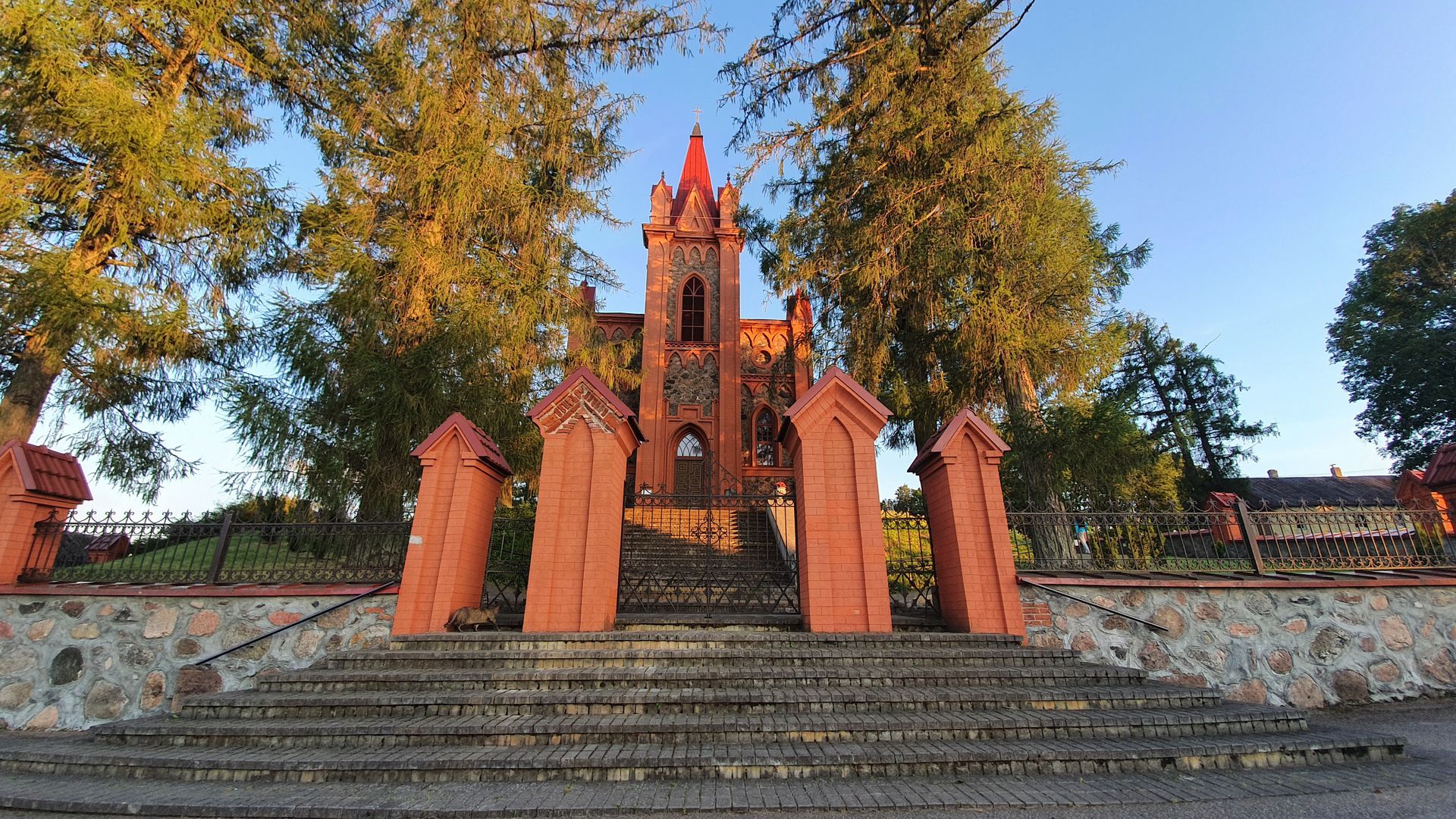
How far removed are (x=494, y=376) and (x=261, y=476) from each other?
3.61m

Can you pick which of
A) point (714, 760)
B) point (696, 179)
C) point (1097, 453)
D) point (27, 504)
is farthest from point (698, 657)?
point (696, 179)

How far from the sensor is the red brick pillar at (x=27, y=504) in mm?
6977

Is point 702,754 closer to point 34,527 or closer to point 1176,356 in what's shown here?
point 34,527

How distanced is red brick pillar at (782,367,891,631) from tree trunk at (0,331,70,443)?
32.9 ft

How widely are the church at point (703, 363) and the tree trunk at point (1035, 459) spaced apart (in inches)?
354

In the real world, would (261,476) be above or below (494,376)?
below

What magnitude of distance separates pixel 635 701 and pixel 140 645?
639 cm

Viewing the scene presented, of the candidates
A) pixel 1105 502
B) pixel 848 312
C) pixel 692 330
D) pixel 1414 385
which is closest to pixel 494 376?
pixel 848 312

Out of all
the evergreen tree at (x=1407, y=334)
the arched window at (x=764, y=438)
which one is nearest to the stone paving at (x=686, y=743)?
the arched window at (x=764, y=438)

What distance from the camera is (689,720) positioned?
177 inches

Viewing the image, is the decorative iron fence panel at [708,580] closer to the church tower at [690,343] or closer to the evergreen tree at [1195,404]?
the church tower at [690,343]

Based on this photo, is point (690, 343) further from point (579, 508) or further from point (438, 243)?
point (579, 508)

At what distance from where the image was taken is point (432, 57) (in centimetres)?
1066

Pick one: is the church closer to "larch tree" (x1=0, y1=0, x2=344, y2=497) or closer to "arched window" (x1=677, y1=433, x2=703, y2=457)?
"arched window" (x1=677, y1=433, x2=703, y2=457)
